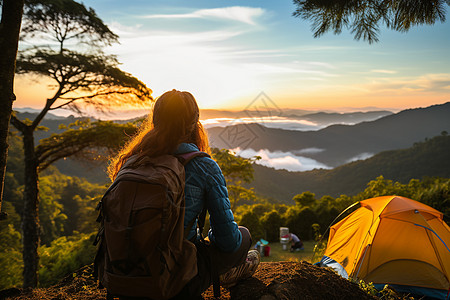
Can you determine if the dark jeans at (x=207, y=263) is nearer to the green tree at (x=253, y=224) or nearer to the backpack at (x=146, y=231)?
the backpack at (x=146, y=231)

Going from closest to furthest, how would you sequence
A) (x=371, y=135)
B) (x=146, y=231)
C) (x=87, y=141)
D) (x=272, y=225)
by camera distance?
(x=146, y=231), (x=87, y=141), (x=272, y=225), (x=371, y=135)

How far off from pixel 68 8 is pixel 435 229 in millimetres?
10334

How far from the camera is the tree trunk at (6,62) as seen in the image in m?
2.62

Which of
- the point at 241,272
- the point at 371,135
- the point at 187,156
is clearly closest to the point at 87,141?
the point at 241,272

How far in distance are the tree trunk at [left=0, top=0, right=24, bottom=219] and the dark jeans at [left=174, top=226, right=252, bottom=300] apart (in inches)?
75.7

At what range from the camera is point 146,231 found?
1.55 metres

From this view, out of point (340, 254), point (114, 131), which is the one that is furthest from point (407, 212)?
point (114, 131)

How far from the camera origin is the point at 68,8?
8.35 meters

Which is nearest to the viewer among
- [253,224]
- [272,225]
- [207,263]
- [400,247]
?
[207,263]

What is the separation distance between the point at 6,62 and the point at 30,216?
6.91 metres

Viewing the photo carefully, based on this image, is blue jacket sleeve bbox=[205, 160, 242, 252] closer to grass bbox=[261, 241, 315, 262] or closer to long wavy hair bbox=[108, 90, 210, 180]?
long wavy hair bbox=[108, 90, 210, 180]

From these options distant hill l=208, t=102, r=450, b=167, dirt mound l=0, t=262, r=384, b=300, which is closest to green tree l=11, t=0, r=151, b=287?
dirt mound l=0, t=262, r=384, b=300

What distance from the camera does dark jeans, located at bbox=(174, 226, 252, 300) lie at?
179 cm

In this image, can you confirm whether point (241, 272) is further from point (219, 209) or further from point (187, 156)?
point (187, 156)
